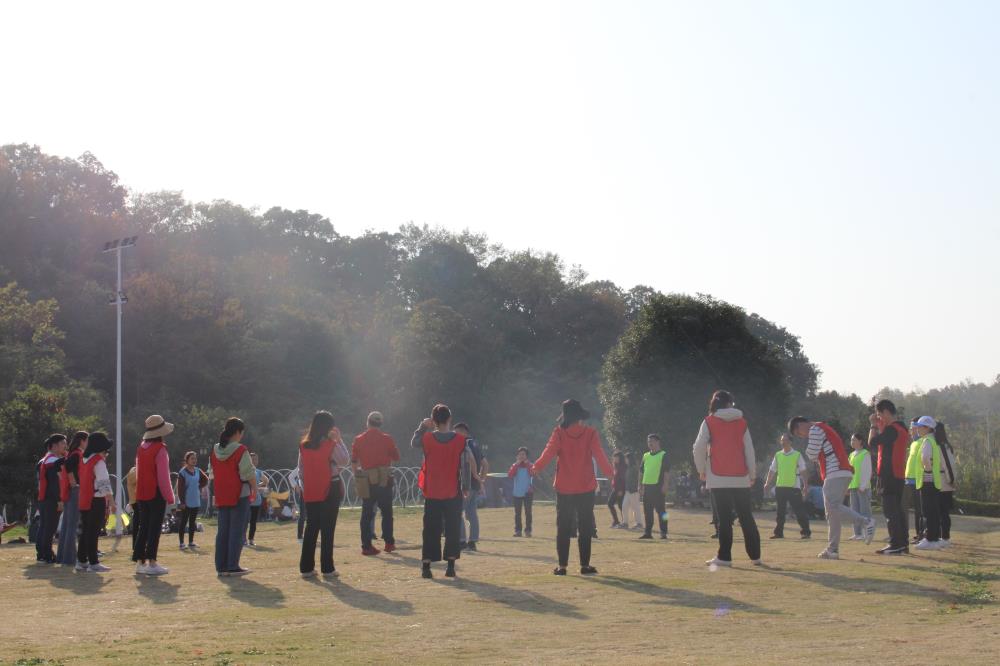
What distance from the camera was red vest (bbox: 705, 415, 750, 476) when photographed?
13922 millimetres

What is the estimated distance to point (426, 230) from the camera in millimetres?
92188

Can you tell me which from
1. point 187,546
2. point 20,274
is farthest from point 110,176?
point 187,546

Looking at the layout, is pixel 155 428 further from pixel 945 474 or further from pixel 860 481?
pixel 860 481

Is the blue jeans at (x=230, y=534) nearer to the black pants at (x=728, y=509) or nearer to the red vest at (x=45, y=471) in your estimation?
the red vest at (x=45, y=471)

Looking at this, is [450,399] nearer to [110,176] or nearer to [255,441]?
[255,441]

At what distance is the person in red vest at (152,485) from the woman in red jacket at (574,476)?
4871mm

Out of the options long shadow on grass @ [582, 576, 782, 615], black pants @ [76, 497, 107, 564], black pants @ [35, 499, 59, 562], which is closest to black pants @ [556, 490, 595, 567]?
long shadow on grass @ [582, 576, 782, 615]

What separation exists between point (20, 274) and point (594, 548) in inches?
1809

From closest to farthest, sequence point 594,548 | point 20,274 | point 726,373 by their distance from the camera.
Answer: point 594,548 < point 726,373 < point 20,274

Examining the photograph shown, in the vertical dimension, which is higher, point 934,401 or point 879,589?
point 934,401

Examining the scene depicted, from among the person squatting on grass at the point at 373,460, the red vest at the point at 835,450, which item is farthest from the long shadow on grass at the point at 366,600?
the red vest at the point at 835,450

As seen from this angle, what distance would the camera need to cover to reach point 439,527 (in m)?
14.0

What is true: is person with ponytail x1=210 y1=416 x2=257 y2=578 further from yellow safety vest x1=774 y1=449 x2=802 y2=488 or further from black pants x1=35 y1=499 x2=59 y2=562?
yellow safety vest x1=774 y1=449 x2=802 y2=488

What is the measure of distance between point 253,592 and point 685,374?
32212mm
